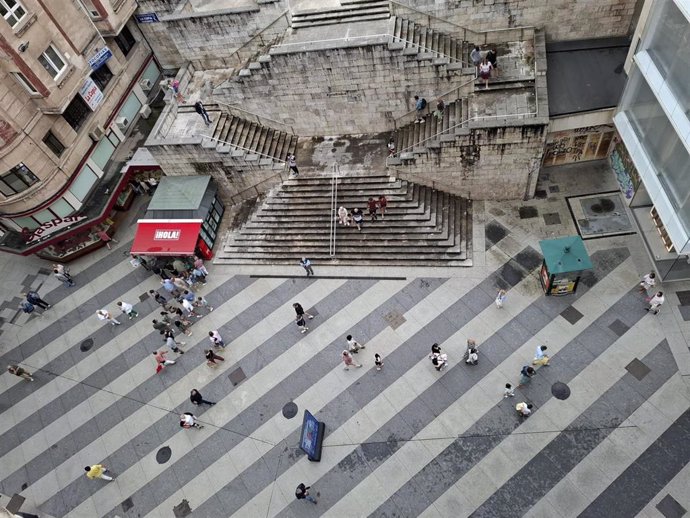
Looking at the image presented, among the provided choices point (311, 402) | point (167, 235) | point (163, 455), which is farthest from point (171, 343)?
point (311, 402)

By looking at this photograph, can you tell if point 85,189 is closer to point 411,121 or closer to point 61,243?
point 61,243

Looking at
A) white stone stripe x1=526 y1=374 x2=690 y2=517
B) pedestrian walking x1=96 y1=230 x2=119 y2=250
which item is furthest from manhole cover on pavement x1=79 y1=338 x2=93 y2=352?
white stone stripe x1=526 y1=374 x2=690 y2=517

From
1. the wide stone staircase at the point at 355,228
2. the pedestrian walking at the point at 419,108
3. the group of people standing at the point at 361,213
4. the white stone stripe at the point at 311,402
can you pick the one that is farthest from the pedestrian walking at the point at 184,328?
the pedestrian walking at the point at 419,108

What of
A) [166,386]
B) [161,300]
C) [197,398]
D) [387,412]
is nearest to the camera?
[387,412]

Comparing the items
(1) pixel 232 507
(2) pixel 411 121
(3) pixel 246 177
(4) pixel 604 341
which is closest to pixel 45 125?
(3) pixel 246 177

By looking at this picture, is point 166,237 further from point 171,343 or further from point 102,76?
point 102,76

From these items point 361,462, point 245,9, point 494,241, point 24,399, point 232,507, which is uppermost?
point 245,9

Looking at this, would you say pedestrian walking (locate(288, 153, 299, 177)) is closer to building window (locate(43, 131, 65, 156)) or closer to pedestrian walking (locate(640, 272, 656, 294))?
building window (locate(43, 131, 65, 156))
